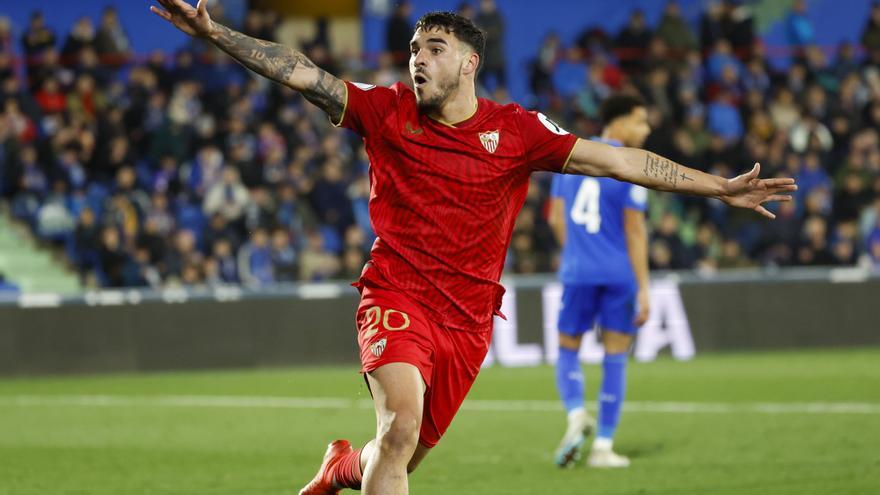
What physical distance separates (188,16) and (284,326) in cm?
1126

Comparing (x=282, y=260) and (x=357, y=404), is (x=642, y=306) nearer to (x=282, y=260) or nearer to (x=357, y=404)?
(x=357, y=404)

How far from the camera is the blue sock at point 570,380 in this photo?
30.1 ft

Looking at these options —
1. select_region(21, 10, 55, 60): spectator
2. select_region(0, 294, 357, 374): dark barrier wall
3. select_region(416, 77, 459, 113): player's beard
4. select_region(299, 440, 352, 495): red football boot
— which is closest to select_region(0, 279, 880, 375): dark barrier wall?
select_region(0, 294, 357, 374): dark barrier wall

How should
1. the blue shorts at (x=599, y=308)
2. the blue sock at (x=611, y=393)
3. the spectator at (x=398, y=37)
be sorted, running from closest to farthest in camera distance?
the blue sock at (x=611, y=393), the blue shorts at (x=599, y=308), the spectator at (x=398, y=37)

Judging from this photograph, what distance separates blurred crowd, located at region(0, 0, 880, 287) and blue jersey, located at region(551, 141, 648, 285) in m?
8.45

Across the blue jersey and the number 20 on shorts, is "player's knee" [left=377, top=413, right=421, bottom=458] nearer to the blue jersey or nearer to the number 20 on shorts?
the number 20 on shorts

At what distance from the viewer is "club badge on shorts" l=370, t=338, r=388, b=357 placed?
5662mm

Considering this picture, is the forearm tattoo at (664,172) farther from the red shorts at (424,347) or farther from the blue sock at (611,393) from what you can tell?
the blue sock at (611,393)

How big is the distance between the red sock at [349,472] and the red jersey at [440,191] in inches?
36.2

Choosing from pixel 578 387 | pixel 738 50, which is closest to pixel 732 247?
pixel 738 50

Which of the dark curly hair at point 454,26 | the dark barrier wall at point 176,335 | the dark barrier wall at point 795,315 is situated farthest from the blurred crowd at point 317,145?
the dark curly hair at point 454,26

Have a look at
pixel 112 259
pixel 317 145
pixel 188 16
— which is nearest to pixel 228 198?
pixel 112 259

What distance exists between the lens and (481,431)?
10.9m

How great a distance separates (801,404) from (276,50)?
762 cm
